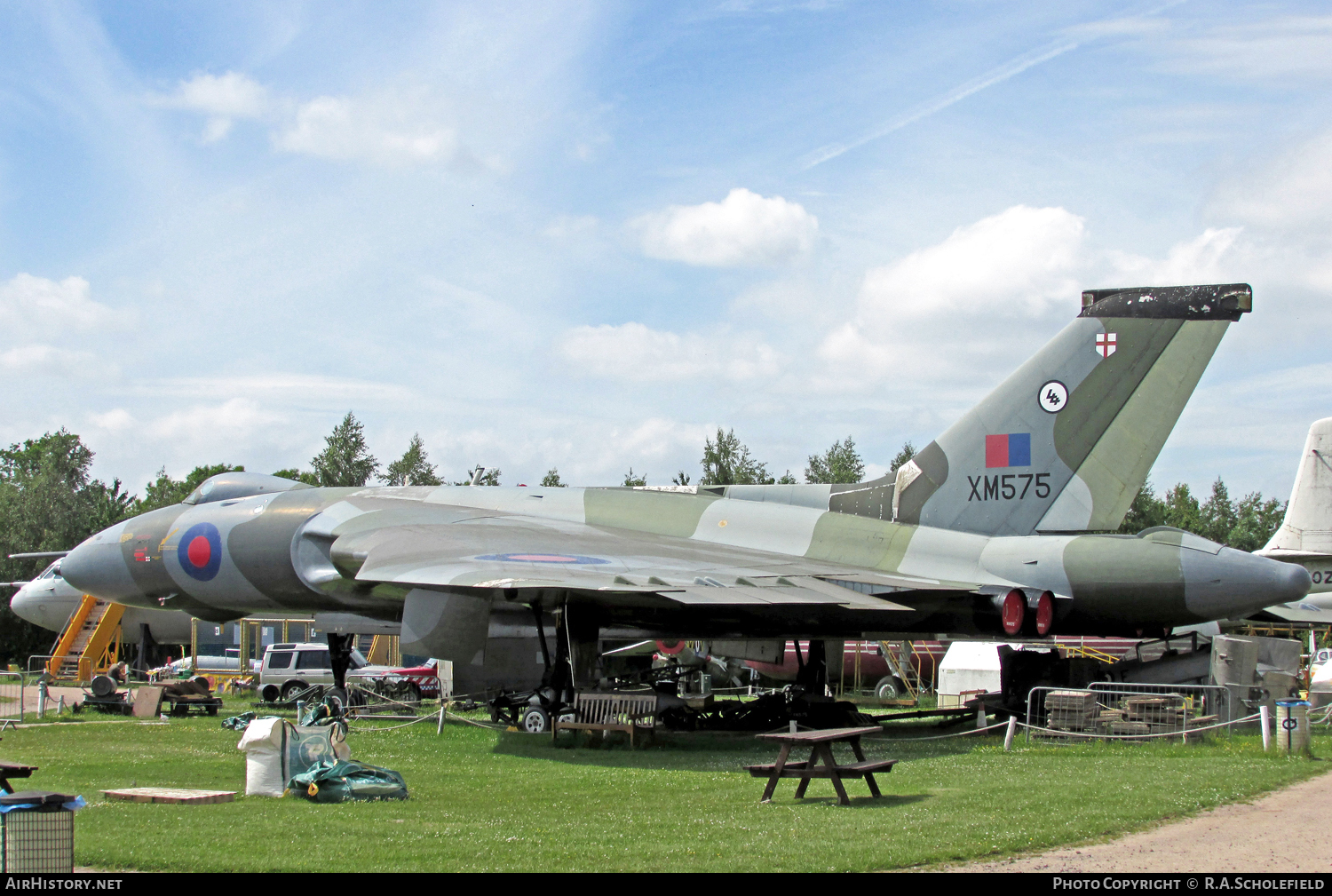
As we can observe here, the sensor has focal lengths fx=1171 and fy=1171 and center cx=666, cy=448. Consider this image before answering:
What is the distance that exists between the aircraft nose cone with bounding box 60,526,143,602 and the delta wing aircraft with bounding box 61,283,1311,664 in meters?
1.46

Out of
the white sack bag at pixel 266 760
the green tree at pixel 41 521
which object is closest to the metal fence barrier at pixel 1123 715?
the white sack bag at pixel 266 760

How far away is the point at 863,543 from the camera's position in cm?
1558

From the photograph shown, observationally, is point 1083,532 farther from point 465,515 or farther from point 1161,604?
point 465,515

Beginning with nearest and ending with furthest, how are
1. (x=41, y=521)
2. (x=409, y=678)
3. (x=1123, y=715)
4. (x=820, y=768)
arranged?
(x=820, y=768) < (x=1123, y=715) < (x=409, y=678) < (x=41, y=521)

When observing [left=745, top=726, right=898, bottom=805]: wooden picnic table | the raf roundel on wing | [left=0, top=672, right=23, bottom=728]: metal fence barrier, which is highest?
the raf roundel on wing

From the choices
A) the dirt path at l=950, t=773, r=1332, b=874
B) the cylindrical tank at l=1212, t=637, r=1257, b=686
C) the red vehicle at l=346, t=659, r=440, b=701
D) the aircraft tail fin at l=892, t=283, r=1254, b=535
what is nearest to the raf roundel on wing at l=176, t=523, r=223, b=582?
the red vehicle at l=346, t=659, r=440, b=701

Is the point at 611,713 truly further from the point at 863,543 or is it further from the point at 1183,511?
the point at 1183,511

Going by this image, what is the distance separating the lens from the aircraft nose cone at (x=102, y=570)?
62.6 feet

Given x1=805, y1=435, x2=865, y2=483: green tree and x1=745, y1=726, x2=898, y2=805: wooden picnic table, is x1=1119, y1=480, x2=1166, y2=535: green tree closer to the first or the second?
x1=805, y1=435, x2=865, y2=483: green tree

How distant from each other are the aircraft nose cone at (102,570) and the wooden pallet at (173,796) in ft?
35.4

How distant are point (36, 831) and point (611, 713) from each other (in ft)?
28.1

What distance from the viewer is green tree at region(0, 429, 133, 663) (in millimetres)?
47969

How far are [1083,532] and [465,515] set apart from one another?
855 centimetres

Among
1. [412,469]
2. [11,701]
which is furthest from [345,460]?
[11,701]
